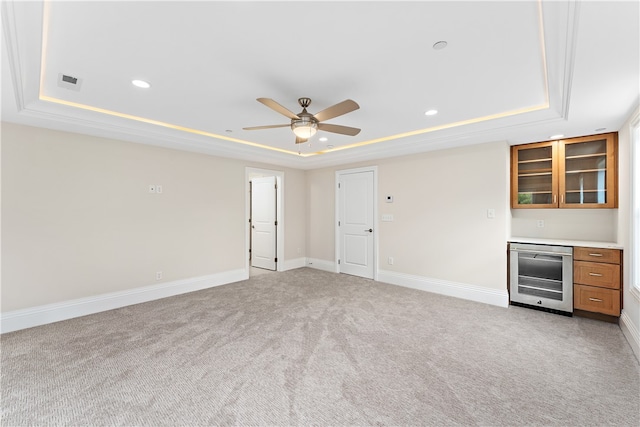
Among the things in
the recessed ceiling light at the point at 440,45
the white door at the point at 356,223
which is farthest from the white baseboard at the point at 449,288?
the recessed ceiling light at the point at 440,45

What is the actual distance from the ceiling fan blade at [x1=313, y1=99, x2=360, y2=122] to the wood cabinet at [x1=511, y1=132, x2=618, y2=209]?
10.6ft

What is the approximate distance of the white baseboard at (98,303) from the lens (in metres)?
3.14

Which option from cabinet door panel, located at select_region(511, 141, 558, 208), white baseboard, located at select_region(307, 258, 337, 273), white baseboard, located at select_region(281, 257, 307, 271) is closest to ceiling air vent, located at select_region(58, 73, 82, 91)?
white baseboard, located at select_region(281, 257, 307, 271)

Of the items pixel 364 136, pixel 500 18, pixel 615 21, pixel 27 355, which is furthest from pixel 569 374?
pixel 27 355

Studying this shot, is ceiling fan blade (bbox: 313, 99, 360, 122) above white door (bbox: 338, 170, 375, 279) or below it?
above

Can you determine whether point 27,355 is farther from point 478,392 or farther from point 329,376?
point 478,392

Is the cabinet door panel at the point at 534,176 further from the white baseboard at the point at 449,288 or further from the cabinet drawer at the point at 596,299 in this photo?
the white baseboard at the point at 449,288

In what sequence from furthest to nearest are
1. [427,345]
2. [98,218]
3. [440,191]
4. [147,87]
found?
[440,191] → [98,218] → [427,345] → [147,87]

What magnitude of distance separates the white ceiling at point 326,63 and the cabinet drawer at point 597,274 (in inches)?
65.7

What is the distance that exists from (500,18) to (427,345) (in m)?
2.74

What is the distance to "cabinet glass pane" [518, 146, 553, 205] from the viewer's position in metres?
3.92

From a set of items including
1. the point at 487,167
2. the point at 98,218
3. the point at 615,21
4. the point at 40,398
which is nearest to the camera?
the point at 615,21

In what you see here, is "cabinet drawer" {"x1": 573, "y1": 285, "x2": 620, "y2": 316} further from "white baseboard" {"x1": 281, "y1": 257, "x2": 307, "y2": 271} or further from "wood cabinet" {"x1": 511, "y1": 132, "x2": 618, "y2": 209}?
"white baseboard" {"x1": 281, "y1": 257, "x2": 307, "y2": 271}

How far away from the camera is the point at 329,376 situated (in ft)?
7.41
